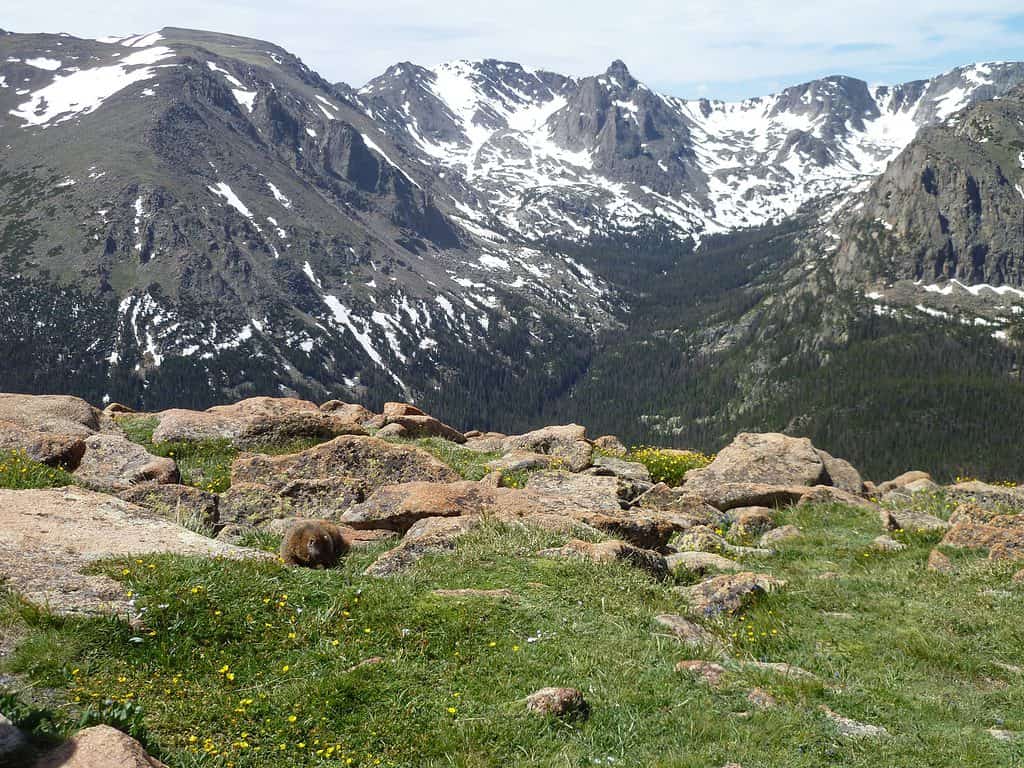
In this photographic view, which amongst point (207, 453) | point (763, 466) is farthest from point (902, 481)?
point (207, 453)

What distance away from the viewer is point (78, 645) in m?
9.12

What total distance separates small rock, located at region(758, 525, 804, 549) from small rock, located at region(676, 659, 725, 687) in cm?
1117

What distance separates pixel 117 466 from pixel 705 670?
1819cm

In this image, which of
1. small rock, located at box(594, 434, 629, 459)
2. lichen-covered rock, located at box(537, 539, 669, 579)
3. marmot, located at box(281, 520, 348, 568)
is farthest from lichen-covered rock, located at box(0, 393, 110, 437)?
small rock, located at box(594, 434, 629, 459)

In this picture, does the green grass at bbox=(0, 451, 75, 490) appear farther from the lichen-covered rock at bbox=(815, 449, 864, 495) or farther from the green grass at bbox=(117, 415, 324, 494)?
the lichen-covered rock at bbox=(815, 449, 864, 495)

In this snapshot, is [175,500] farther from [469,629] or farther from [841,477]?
[841,477]

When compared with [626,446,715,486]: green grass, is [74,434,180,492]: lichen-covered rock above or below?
above

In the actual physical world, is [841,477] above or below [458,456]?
below

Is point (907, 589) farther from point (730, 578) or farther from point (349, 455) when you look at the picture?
point (349, 455)

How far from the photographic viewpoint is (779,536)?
22.3 m

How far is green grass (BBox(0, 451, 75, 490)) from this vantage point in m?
17.0

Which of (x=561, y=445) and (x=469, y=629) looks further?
(x=561, y=445)

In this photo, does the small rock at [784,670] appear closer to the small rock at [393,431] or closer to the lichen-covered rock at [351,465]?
the lichen-covered rock at [351,465]

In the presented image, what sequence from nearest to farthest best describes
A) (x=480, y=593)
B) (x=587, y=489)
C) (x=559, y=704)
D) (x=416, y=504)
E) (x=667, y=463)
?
1. (x=559, y=704)
2. (x=480, y=593)
3. (x=416, y=504)
4. (x=587, y=489)
5. (x=667, y=463)
